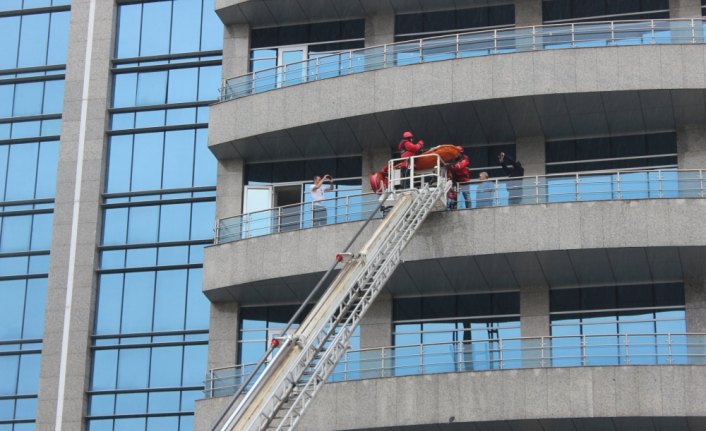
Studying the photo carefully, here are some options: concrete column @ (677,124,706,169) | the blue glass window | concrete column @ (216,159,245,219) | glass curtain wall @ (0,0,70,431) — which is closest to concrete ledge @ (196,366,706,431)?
concrete column @ (677,124,706,169)

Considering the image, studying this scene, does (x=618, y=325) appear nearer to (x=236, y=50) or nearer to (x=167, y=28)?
(x=236, y=50)

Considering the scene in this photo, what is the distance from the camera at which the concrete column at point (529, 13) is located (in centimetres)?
5053

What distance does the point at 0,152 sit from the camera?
189 feet

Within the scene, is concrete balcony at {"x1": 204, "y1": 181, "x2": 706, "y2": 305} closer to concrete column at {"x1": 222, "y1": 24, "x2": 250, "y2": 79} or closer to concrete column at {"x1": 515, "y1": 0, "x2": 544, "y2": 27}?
concrete column at {"x1": 222, "y1": 24, "x2": 250, "y2": 79}

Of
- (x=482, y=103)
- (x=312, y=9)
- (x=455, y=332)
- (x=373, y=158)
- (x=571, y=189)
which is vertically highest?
(x=312, y=9)

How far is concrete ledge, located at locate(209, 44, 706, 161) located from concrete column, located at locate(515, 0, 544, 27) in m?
3.44

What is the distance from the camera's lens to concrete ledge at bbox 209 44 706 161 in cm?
4672

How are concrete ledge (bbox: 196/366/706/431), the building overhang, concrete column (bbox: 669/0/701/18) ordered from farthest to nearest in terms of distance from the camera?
1. the building overhang
2. concrete column (bbox: 669/0/701/18)
3. concrete ledge (bbox: 196/366/706/431)

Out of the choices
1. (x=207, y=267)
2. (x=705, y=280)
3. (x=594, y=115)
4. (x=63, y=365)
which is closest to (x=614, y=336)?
(x=705, y=280)

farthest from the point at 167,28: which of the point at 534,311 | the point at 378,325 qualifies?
the point at 534,311

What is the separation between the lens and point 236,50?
Answer: 176 ft

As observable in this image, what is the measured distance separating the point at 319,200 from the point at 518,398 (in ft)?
29.6

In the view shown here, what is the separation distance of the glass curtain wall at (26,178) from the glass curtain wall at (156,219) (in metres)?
2.24

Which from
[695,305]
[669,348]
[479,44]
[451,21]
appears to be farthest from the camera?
[451,21]
